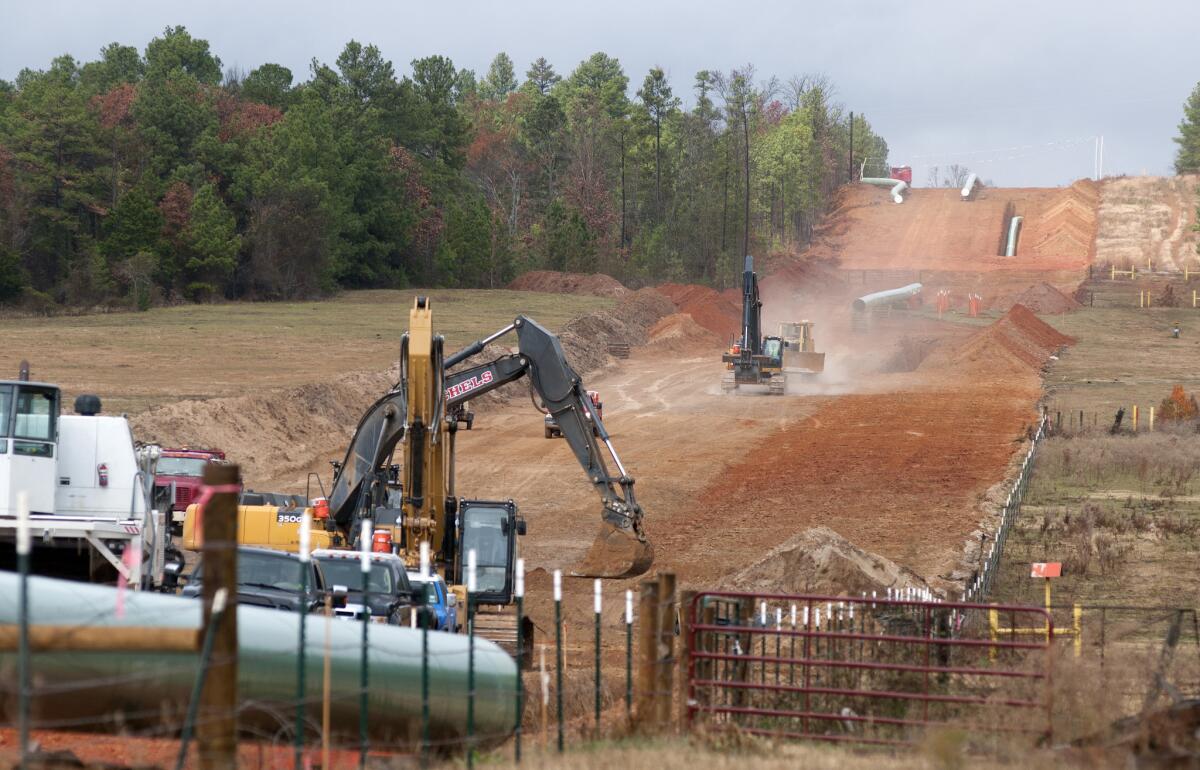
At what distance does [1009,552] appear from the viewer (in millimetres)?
30859

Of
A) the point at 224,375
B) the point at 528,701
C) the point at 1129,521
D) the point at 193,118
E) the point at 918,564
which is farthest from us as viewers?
the point at 193,118

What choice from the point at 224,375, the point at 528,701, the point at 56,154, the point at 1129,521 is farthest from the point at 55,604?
the point at 56,154

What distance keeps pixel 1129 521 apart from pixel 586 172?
113m

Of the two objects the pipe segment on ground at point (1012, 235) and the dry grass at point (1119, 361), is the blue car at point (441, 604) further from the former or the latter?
the pipe segment on ground at point (1012, 235)

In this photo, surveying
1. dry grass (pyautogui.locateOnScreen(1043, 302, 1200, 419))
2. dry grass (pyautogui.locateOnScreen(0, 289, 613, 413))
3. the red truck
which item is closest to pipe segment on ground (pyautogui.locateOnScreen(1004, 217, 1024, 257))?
dry grass (pyautogui.locateOnScreen(1043, 302, 1200, 419))

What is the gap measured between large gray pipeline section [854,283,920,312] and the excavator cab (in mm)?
67379

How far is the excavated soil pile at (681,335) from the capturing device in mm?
85250

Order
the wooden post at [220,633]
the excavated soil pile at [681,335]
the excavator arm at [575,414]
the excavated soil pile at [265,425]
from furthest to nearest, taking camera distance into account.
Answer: the excavated soil pile at [681,335]
the excavated soil pile at [265,425]
the excavator arm at [575,414]
the wooden post at [220,633]

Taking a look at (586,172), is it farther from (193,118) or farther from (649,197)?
(193,118)

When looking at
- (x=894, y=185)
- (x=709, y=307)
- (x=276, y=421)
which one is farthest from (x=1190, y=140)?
(x=276, y=421)

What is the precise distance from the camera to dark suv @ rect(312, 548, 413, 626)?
18.6m

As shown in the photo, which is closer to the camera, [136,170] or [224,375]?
[224,375]

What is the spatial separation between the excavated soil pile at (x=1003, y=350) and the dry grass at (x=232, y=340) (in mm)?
21300

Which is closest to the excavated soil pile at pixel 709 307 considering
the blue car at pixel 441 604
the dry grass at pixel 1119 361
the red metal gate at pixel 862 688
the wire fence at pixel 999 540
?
the dry grass at pixel 1119 361
